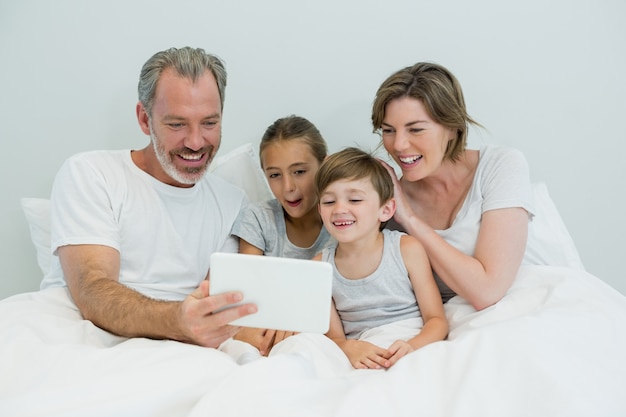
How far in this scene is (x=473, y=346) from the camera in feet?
4.15

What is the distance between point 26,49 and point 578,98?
208 centimetres

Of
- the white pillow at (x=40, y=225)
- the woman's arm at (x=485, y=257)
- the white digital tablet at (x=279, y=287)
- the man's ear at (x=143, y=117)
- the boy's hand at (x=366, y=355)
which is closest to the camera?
the white digital tablet at (x=279, y=287)

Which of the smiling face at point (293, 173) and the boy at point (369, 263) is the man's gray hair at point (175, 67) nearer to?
the smiling face at point (293, 173)

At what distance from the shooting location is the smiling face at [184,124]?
177cm

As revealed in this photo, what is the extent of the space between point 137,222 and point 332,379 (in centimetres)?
86

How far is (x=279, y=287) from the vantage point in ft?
4.06

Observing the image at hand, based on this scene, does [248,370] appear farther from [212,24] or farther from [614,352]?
[212,24]

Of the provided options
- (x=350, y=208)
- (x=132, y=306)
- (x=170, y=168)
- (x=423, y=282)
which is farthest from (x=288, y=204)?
(x=132, y=306)

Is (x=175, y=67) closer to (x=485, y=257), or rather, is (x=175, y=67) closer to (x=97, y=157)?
(x=97, y=157)

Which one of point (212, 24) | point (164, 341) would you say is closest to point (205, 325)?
point (164, 341)

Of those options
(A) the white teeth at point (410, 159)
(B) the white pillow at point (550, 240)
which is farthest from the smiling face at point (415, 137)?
(B) the white pillow at point (550, 240)

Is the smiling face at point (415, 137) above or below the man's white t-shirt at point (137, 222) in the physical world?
above

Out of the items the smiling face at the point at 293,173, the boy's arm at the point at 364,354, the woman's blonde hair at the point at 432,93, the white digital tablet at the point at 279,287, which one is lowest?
the boy's arm at the point at 364,354

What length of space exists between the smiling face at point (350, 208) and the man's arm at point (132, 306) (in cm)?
46
